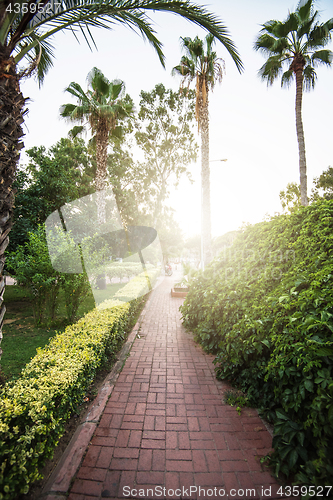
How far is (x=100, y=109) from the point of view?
10.7m

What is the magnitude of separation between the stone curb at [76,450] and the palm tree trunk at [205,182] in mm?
7538

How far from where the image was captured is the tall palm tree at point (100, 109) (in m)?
10.8

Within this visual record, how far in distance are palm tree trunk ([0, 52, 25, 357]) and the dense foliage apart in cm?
312

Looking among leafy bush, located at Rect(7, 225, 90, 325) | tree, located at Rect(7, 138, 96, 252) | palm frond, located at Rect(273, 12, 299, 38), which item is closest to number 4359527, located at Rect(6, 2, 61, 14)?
leafy bush, located at Rect(7, 225, 90, 325)

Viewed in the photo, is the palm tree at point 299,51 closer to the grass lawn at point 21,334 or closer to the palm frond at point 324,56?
the palm frond at point 324,56

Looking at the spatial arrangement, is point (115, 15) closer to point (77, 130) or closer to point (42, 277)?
point (42, 277)

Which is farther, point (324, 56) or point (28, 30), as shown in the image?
point (324, 56)

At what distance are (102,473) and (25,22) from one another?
4775mm

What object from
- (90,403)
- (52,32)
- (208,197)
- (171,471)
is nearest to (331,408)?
(171,471)

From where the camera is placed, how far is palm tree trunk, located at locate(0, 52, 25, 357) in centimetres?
241

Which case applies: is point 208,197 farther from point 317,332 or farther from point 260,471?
point 260,471

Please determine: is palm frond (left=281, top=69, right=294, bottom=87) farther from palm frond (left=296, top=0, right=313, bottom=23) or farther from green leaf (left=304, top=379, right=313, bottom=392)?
green leaf (left=304, top=379, right=313, bottom=392)

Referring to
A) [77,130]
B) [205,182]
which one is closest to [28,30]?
[205,182]

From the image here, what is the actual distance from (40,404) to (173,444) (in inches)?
60.1
